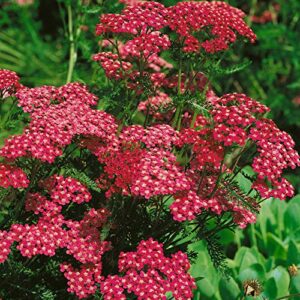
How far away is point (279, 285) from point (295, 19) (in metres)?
2.81

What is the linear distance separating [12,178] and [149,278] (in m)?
0.54

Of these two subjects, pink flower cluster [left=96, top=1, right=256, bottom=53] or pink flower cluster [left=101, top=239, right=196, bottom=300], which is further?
pink flower cluster [left=96, top=1, right=256, bottom=53]

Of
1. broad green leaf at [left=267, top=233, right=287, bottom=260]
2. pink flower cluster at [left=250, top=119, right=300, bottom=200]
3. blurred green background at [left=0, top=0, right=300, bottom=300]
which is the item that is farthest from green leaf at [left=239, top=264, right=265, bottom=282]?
pink flower cluster at [left=250, top=119, right=300, bottom=200]

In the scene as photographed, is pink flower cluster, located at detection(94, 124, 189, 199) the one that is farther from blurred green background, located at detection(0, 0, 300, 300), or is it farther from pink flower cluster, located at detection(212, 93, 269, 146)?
blurred green background, located at detection(0, 0, 300, 300)

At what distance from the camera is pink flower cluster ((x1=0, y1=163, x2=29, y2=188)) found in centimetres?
195

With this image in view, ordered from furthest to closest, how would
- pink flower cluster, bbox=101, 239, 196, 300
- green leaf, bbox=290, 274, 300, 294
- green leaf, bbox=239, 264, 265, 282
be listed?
green leaf, bbox=239, 264, 265, 282, green leaf, bbox=290, 274, 300, 294, pink flower cluster, bbox=101, 239, 196, 300

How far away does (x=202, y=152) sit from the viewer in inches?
78.7

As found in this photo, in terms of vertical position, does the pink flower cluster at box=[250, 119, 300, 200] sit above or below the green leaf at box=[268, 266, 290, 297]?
above

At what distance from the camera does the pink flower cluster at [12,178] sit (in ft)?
6.38

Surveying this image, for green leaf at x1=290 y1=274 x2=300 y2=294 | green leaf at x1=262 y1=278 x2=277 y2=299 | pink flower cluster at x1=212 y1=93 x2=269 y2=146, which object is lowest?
green leaf at x1=262 y1=278 x2=277 y2=299

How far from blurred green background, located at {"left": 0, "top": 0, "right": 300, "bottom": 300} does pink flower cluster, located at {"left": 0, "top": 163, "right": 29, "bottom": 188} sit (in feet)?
2.83

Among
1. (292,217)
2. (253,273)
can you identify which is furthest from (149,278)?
(292,217)

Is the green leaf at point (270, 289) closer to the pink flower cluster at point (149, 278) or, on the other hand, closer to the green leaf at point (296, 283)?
the green leaf at point (296, 283)

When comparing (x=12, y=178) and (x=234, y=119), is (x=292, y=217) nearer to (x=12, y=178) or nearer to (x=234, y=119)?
(x=234, y=119)
